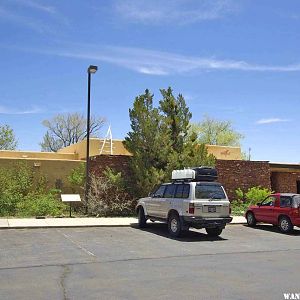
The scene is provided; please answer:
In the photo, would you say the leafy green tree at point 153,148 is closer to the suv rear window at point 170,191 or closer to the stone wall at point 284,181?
the suv rear window at point 170,191

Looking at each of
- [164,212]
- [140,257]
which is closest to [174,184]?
[164,212]

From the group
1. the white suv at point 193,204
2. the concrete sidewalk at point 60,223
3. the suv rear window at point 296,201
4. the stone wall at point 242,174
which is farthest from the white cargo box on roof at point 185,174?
the stone wall at point 242,174

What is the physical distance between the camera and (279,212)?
56.6 feet

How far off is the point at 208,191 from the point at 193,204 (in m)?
0.85

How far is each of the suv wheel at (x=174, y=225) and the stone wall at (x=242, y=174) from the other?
1145 centimetres

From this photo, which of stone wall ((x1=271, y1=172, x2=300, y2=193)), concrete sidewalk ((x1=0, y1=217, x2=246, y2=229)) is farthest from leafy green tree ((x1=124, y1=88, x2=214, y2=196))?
stone wall ((x1=271, y1=172, x2=300, y2=193))

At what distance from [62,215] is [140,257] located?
10371 millimetres

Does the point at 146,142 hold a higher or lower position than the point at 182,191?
higher

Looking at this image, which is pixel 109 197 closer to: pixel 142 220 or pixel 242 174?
pixel 142 220

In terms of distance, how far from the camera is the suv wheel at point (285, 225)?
16672mm

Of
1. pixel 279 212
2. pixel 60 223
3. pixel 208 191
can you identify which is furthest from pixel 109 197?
pixel 279 212

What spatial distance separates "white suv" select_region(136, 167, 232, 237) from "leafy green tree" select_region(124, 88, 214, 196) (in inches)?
200

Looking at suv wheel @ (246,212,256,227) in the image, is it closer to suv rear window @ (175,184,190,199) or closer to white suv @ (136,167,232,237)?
white suv @ (136,167,232,237)

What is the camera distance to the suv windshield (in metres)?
14.5
